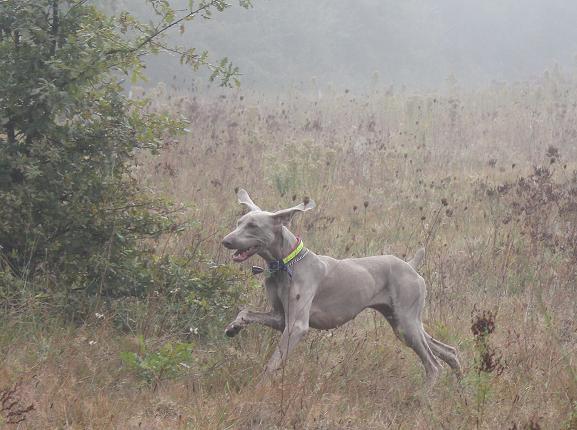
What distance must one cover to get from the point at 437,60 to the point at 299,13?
8.77m

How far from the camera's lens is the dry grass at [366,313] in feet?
13.9

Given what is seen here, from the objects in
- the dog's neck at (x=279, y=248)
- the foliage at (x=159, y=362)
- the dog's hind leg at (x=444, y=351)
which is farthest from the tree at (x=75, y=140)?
the dog's hind leg at (x=444, y=351)

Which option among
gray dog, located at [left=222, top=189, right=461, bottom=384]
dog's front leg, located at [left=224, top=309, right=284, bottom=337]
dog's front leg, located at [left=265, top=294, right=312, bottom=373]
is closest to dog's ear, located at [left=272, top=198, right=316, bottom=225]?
gray dog, located at [left=222, top=189, right=461, bottom=384]

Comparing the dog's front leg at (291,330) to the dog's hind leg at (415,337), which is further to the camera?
the dog's hind leg at (415,337)

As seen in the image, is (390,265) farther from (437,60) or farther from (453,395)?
(437,60)

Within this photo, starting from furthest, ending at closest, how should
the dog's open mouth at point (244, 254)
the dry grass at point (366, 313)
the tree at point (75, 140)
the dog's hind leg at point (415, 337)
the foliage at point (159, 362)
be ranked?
the dog's hind leg at point (415, 337) < the dog's open mouth at point (244, 254) < the tree at point (75, 140) < the foliage at point (159, 362) < the dry grass at point (366, 313)

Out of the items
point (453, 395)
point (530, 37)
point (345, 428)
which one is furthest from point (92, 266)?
point (530, 37)

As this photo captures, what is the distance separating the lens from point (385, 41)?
4097cm

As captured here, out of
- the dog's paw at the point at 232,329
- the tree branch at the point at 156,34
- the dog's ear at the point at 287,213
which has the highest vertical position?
the tree branch at the point at 156,34

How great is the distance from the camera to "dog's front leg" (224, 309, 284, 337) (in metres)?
4.93

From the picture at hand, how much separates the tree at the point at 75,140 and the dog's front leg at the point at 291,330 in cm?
114

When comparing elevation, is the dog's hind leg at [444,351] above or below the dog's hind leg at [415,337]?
below

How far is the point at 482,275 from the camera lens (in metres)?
7.61

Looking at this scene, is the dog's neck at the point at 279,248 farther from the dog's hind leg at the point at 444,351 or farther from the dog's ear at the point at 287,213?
the dog's hind leg at the point at 444,351
